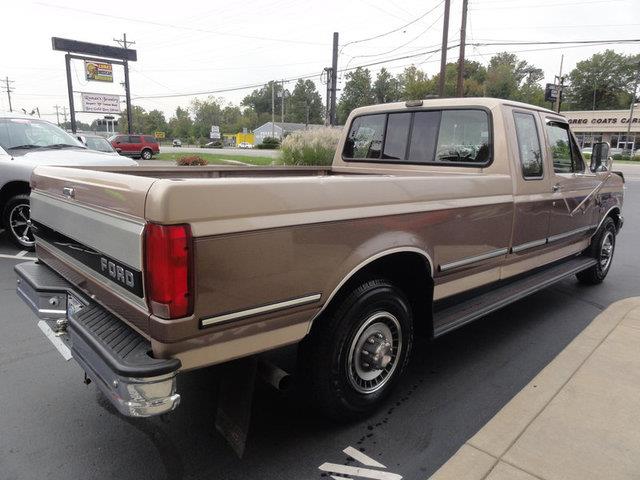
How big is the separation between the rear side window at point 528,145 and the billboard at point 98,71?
3992cm

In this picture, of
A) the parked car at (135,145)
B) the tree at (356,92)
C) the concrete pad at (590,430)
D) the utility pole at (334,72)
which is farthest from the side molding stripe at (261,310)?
the tree at (356,92)

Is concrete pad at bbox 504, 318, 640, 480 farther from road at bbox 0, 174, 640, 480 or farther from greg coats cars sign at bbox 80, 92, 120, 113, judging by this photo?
greg coats cars sign at bbox 80, 92, 120, 113

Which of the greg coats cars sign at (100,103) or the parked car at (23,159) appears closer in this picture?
the parked car at (23,159)

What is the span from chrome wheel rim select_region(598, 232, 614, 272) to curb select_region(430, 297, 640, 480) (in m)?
2.09

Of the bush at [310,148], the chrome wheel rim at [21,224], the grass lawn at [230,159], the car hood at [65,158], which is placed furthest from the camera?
the grass lawn at [230,159]

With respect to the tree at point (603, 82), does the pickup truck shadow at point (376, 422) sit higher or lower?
lower

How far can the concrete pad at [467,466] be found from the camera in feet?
8.17

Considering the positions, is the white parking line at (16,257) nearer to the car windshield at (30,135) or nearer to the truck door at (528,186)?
the car windshield at (30,135)

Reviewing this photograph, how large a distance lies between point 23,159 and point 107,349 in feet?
19.0

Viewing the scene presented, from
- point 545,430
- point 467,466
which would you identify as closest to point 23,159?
point 467,466

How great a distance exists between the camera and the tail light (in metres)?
1.94

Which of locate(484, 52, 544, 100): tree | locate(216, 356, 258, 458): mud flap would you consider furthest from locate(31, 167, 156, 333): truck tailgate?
locate(484, 52, 544, 100): tree

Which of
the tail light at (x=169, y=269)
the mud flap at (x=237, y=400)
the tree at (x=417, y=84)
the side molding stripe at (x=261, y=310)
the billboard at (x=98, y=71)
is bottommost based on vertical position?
the mud flap at (x=237, y=400)

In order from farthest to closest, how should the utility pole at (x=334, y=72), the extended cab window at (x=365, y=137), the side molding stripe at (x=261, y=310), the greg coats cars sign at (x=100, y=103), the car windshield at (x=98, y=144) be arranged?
the greg coats cars sign at (x=100, y=103) → the utility pole at (x=334, y=72) → the car windshield at (x=98, y=144) → the extended cab window at (x=365, y=137) → the side molding stripe at (x=261, y=310)
